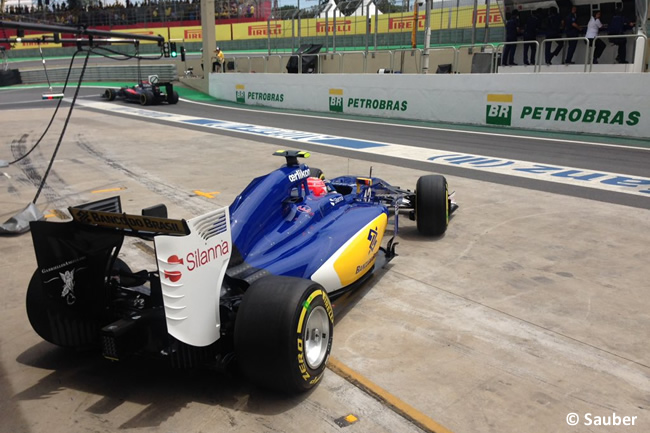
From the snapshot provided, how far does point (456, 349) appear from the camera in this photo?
438 cm

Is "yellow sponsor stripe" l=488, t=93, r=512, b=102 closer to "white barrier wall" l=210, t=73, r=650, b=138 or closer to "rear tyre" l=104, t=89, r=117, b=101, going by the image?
"white barrier wall" l=210, t=73, r=650, b=138

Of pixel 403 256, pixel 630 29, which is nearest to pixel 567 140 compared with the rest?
pixel 630 29

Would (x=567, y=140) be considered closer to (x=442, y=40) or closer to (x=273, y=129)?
(x=273, y=129)

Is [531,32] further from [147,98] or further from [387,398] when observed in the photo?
[387,398]

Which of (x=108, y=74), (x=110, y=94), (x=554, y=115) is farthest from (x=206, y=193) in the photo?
(x=108, y=74)

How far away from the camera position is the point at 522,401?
370 centimetres

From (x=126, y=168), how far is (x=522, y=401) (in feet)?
32.8

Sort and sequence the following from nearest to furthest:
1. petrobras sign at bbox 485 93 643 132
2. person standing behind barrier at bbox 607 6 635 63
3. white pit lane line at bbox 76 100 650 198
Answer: white pit lane line at bbox 76 100 650 198 < petrobras sign at bbox 485 93 643 132 < person standing behind barrier at bbox 607 6 635 63

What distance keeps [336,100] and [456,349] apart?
19.3 metres

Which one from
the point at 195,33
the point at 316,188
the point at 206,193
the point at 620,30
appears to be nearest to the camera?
the point at 316,188

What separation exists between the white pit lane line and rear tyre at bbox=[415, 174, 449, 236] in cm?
422

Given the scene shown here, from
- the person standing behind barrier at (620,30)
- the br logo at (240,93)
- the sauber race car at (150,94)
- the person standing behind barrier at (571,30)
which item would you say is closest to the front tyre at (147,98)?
the sauber race car at (150,94)

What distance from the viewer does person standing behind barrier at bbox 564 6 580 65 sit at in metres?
18.9

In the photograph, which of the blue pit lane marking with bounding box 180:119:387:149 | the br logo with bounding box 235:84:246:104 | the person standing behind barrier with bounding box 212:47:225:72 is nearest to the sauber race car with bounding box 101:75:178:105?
the br logo with bounding box 235:84:246:104
